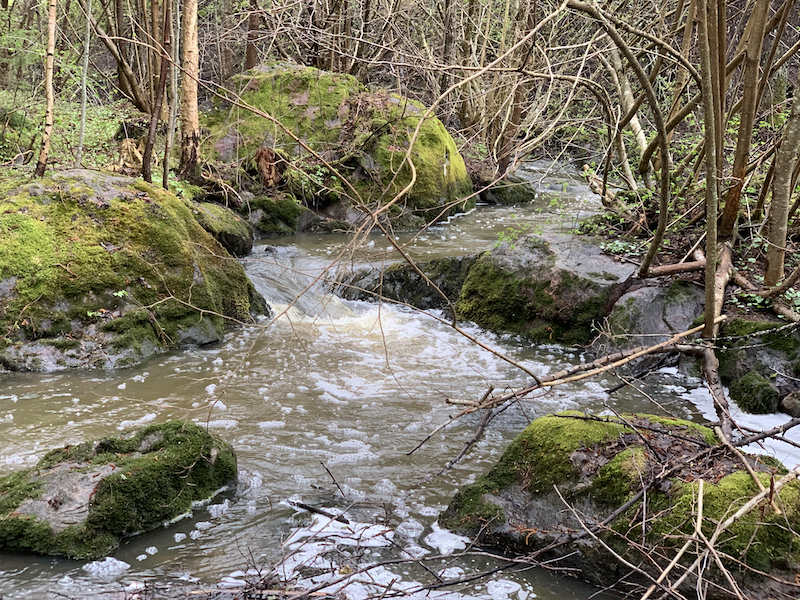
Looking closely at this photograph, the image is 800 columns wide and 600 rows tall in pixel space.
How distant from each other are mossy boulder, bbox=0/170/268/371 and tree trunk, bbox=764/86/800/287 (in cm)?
500

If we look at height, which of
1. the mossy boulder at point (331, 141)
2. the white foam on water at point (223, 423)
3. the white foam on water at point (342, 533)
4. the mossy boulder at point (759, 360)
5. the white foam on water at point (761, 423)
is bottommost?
the white foam on water at point (223, 423)

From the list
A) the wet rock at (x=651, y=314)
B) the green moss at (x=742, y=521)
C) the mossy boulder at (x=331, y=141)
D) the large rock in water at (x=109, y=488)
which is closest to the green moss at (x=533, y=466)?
the green moss at (x=742, y=521)

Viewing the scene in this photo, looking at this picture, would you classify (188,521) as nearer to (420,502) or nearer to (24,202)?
(420,502)

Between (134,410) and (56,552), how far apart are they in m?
2.01

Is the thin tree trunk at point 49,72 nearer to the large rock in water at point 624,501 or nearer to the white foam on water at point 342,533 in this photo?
the white foam on water at point 342,533

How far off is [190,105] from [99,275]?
17.4ft

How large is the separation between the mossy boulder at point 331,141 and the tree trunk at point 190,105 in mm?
1432

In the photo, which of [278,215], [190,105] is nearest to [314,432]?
[190,105]

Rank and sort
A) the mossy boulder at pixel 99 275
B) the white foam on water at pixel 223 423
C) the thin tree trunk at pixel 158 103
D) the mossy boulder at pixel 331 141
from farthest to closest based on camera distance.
→ the mossy boulder at pixel 331 141
the thin tree trunk at pixel 158 103
the mossy boulder at pixel 99 275
the white foam on water at pixel 223 423

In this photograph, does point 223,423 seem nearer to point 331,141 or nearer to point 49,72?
point 49,72

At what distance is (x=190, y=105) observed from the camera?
11.0 meters

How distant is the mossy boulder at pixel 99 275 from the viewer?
20.4 feet

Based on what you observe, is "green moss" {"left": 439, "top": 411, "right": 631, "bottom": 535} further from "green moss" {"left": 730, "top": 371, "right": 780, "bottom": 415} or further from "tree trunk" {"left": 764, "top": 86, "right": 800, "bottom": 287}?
"tree trunk" {"left": 764, "top": 86, "right": 800, "bottom": 287}

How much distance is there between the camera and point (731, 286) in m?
6.46
